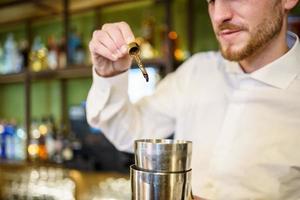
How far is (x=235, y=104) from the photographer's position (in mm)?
1162

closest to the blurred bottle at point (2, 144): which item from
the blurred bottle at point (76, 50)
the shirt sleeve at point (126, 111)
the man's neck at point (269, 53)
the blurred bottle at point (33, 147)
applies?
the blurred bottle at point (33, 147)

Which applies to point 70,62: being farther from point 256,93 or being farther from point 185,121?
Answer: point 256,93

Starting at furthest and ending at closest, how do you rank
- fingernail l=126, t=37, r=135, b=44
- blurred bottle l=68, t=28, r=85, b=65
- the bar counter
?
blurred bottle l=68, t=28, r=85, b=65 < the bar counter < fingernail l=126, t=37, r=135, b=44

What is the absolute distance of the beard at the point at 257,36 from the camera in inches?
40.8

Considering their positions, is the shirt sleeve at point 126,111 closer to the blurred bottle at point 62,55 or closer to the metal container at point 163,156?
the metal container at point 163,156

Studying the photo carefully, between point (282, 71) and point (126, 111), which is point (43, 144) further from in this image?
point (282, 71)

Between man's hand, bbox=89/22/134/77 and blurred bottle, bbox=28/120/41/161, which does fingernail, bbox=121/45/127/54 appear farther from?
blurred bottle, bbox=28/120/41/161

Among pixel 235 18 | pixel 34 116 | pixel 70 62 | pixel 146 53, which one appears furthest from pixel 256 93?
pixel 34 116

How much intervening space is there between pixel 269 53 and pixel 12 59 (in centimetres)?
208

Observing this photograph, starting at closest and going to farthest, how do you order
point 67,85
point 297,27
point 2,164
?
point 297,27
point 2,164
point 67,85

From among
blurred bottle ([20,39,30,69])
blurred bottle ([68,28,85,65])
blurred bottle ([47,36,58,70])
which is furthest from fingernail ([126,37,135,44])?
blurred bottle ([20,39,30,69])

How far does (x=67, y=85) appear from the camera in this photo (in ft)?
8.91

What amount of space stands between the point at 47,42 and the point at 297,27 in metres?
1.84

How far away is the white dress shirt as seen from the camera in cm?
106
